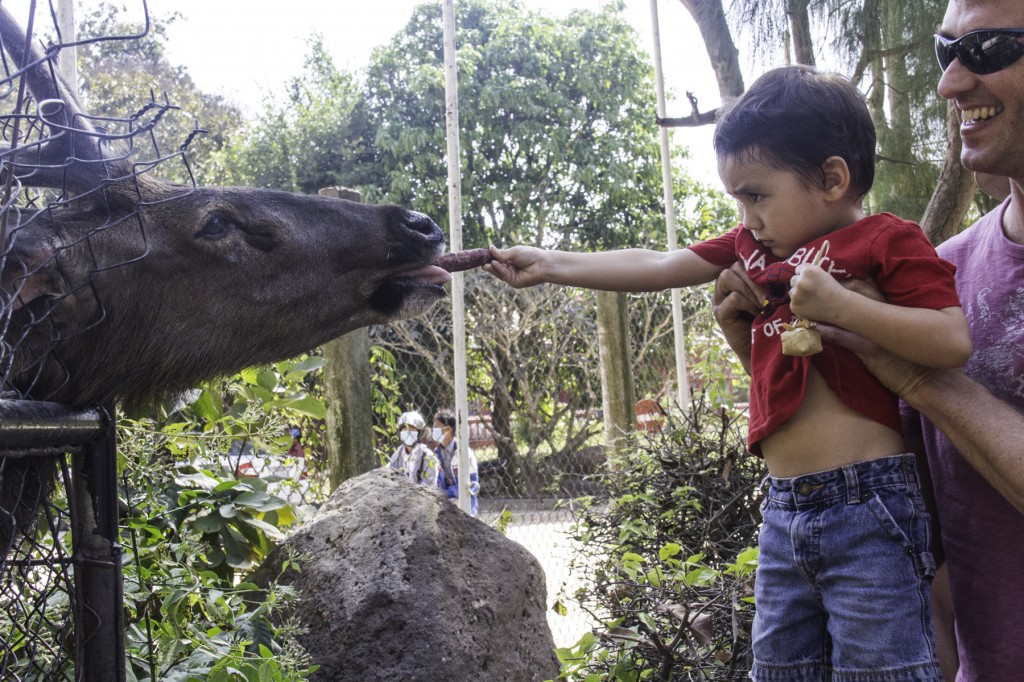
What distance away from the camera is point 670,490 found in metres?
3.98

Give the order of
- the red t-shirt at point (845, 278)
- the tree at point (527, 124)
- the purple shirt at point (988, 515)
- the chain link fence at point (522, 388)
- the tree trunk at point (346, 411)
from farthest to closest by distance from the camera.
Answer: the tree at point (527, 124) → the chain link fence at point (522, 388) → the tree trunk at point (346, 411) → the red t-shirt at point (845, 278) → the purple shirt at point (988, 515)

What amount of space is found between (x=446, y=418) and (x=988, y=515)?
4469 mm

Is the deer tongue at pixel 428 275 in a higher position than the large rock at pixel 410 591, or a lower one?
higher

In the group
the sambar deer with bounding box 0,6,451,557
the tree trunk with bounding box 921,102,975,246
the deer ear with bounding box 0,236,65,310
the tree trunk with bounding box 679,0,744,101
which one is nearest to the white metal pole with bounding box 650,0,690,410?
the tree trunk with bounding box 679,0,744,101

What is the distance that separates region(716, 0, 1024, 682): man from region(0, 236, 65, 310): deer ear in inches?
60.2

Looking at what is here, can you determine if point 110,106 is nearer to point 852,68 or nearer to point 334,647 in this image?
point 852,68

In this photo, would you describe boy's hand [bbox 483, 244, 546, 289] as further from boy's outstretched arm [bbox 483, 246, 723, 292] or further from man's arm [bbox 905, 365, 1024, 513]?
man's arm [bbox 905, 365, 1024, 513]

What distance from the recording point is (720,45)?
5.27 metres

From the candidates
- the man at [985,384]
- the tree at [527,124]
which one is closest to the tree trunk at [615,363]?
the man at [985,384]

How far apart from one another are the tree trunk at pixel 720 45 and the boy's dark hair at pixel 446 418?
2517 millimetres

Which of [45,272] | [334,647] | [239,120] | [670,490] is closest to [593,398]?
[670,490]

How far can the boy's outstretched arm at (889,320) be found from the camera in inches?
68.0

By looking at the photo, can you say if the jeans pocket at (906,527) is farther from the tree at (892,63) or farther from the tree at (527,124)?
the tree at (527,124)

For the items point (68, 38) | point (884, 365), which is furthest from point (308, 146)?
point (884, 365)
